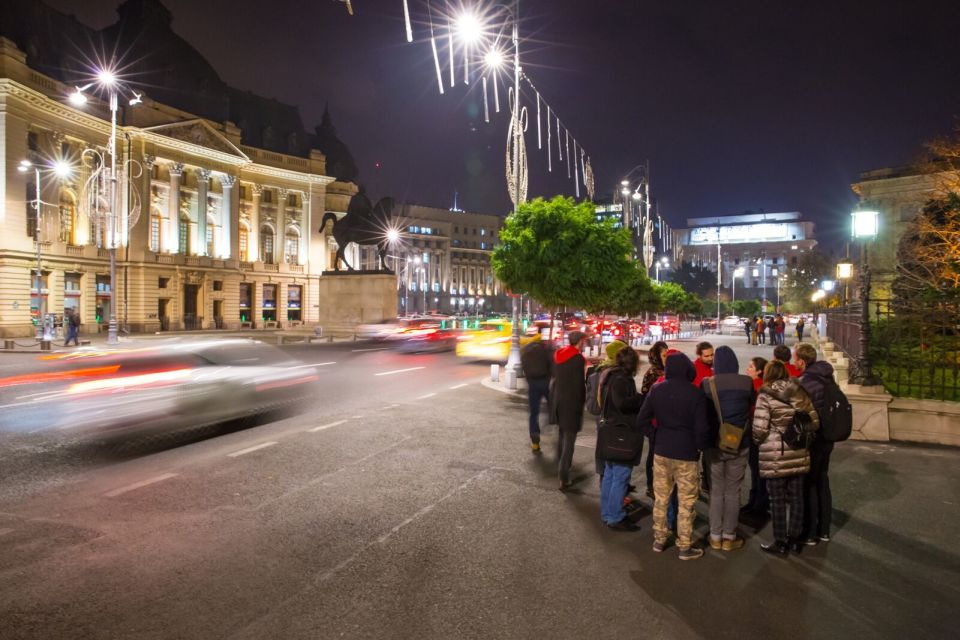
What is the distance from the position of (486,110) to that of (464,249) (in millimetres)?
105125

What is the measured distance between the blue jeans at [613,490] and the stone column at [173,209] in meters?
56.5

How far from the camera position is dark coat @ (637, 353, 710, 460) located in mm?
5344

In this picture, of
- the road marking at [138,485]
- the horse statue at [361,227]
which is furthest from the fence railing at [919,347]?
the horse statue at [361,227]

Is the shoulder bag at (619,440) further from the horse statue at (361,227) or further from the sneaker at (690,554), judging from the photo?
the horse statue at (361,227)

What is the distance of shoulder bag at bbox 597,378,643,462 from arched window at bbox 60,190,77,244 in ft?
165

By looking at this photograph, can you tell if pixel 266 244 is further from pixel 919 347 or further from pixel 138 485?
pixel 919 347

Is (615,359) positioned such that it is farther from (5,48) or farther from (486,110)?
(5,48)

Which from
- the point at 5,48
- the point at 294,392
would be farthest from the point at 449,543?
the point at 5,48

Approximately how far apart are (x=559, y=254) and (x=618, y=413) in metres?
13.1

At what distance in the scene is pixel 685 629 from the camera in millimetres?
4156

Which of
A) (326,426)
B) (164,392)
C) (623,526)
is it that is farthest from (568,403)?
(164,392)

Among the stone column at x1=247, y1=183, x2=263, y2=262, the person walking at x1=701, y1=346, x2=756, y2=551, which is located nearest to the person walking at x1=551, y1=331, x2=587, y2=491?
the person walking at x1=701, y1=346, x2=756, y2=551

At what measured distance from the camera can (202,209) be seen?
5781cm

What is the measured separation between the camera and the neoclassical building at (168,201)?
132ft
